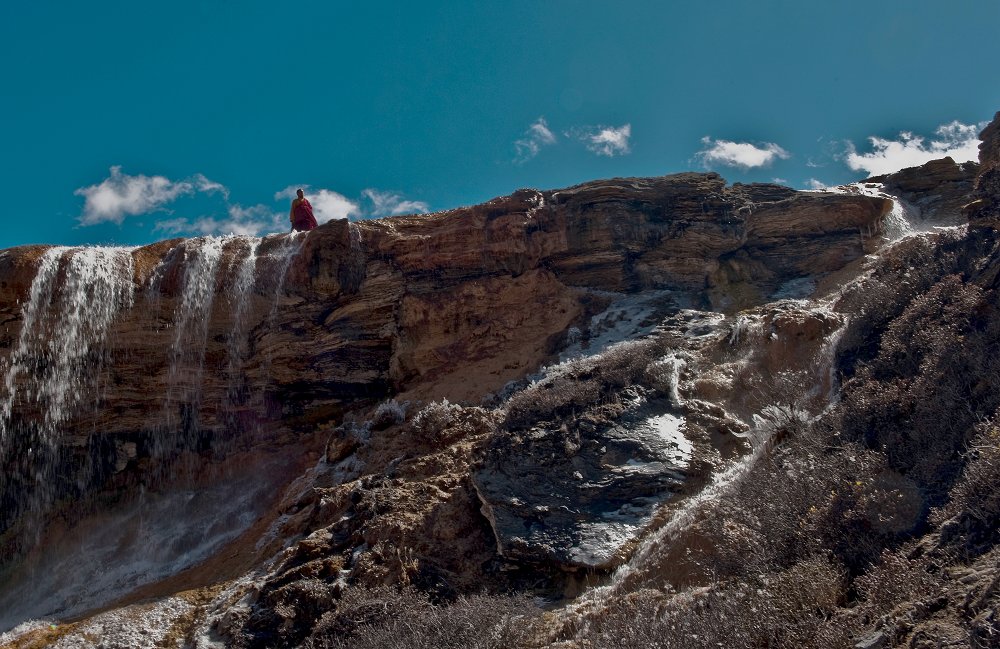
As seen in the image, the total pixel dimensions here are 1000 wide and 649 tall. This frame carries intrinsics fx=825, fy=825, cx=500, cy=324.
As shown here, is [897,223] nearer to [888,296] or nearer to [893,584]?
[888,296]

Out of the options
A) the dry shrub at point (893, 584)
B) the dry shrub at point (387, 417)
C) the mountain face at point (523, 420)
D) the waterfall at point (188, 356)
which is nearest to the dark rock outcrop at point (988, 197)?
the mountain face at point (523, 420)

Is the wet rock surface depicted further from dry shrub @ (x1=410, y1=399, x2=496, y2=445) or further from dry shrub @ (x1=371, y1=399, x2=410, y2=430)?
dry shrub @ (x1=371, y1=399, x2=410, y2=430)

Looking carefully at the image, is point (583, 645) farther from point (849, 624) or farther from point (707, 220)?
point (707, 220)

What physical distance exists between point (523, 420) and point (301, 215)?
11.9m

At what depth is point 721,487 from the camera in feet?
34.1

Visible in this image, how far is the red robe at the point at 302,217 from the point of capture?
22.0 m

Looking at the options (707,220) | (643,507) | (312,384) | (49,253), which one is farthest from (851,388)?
(49,253)

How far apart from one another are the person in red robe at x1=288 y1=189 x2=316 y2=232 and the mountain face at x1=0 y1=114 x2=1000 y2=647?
5.46 ft

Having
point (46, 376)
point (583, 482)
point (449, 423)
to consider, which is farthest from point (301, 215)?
point (583, 482)

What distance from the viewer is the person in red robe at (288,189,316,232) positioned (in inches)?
868

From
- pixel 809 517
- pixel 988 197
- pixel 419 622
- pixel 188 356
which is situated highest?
pixel 988 197

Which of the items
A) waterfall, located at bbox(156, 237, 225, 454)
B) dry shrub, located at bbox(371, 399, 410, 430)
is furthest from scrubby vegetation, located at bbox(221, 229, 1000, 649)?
waterfall, located at bbox(156, 237, 225, 454)

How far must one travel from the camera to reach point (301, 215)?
72.9 feet

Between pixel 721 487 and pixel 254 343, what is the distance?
40.8 feet
